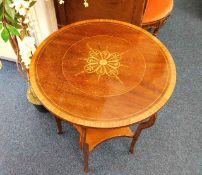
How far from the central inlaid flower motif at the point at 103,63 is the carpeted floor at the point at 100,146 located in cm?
62

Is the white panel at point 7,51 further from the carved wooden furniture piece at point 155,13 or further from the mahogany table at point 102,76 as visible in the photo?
the carved wooden furniture piece at point 155,13

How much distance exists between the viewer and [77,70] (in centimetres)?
105

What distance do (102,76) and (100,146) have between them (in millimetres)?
620

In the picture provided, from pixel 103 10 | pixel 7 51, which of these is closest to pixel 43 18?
pixel 103 10

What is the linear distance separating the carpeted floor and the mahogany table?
272mm

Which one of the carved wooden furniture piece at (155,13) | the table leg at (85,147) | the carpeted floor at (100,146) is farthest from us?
the carved wooden furniture piece at (155,13)

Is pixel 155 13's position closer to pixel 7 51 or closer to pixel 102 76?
pixel 102 76

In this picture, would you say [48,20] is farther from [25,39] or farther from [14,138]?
[14,138]

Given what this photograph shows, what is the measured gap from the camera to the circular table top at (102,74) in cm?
93

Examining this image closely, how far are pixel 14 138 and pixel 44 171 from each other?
0.29 m

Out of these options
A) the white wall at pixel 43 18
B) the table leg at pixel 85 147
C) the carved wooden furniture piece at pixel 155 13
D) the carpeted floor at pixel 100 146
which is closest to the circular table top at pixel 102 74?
the table leg at pixel 85 147

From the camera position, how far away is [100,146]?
150cm

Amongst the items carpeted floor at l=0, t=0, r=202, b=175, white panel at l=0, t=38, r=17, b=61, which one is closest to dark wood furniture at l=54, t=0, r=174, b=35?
white panel at l=0, t=38, r=17, b=61

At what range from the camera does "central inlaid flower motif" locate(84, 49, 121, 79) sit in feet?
3.45
